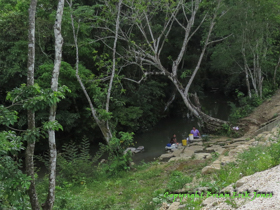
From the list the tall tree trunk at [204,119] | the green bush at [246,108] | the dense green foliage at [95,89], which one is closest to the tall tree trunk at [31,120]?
the dense green foliage at [95,89]

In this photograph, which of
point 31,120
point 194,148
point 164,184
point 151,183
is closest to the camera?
point 31,120

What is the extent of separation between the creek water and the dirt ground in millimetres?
3533

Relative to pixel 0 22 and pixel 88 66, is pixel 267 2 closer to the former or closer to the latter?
pixel 88 66

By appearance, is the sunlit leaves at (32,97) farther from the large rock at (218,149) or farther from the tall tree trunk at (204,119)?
the tall tree trunk at (204,119)

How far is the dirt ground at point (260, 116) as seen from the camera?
1417 cm

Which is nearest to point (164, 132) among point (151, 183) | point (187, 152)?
point (187, 152)

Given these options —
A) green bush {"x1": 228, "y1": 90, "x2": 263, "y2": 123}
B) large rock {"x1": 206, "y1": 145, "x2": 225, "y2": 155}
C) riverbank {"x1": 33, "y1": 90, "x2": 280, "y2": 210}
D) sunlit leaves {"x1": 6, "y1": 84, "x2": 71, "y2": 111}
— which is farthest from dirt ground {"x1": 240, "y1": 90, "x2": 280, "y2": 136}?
sunlit leaves {"x1": 6, "y1": 84, "x2": 71, "y2": 111}

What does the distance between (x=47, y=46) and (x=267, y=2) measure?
1237 centimetres

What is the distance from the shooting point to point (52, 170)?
632 cm

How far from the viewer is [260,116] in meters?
15.1

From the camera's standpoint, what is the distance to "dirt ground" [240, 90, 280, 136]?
14172 mm

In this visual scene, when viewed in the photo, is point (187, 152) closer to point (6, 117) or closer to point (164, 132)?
point (164, 132)

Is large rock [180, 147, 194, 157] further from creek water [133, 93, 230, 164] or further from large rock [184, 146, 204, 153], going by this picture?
creek water [133, 93, 230, 164]

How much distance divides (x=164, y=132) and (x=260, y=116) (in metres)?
7.48
